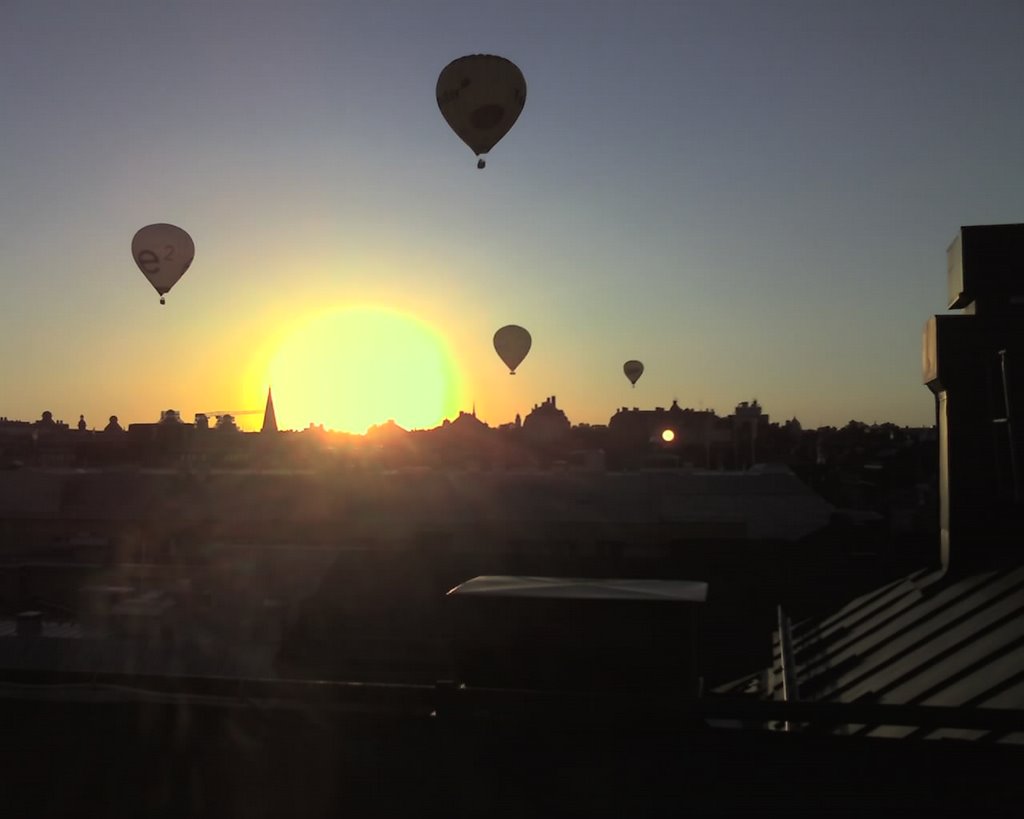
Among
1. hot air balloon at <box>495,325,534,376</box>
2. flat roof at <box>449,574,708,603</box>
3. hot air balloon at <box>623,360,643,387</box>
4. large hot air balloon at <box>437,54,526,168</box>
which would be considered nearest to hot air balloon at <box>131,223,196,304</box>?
large hot air balloon at <box>437,54,526,168</box>

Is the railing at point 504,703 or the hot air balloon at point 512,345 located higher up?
the hot air balloon at point 512,345

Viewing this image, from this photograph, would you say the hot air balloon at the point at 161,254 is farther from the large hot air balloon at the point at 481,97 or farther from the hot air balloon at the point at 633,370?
the hot air balloon at the point at 633,370

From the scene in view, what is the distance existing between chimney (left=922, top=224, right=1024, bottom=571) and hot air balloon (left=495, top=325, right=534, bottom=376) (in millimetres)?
39377

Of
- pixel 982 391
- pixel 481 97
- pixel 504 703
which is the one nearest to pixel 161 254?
pixel 481 97

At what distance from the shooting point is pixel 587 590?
8.07 metres

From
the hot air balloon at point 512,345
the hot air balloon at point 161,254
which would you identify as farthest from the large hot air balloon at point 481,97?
the hot air balloon at point 512,345

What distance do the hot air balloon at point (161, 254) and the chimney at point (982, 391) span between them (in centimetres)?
3232

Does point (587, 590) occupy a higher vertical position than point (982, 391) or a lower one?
lower

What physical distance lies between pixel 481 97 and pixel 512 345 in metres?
21.0

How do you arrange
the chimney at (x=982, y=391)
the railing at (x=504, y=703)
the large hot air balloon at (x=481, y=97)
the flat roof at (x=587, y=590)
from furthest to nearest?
the large hot air balloon at (x=481, y=97) < the chimney at (x=982, y=391) < the flat roof at (x=587, y=590) < the railing at (x=504, y=703)

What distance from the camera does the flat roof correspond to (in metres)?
7.69

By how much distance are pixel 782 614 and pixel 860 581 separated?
28.5ft

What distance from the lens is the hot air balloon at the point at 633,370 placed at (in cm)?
6906

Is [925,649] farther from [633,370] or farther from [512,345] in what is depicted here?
[633,370]
